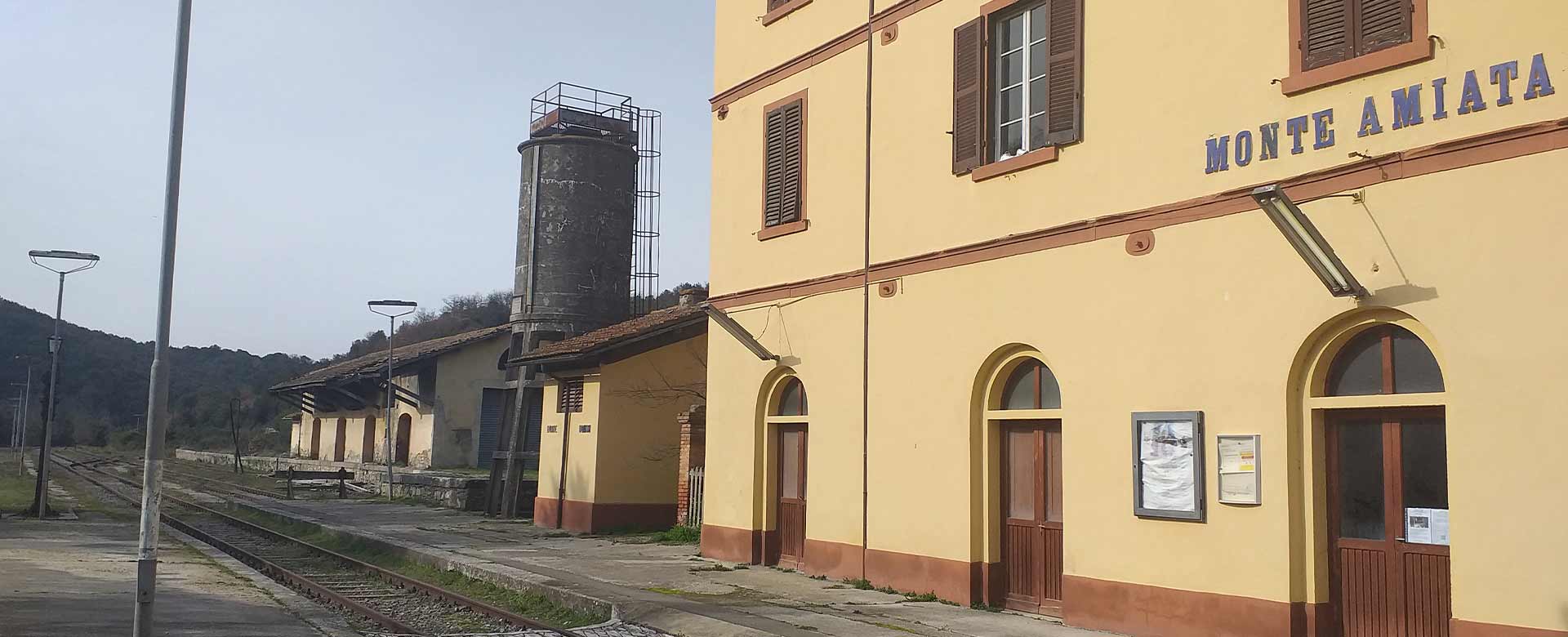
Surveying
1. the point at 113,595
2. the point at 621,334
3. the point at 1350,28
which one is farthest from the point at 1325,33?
the point at 621,334

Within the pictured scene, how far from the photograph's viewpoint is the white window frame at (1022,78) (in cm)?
1175

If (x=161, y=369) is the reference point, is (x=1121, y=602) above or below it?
below

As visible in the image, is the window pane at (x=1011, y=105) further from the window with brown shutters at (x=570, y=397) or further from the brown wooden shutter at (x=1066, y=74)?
the window with brown shutters at (x=570, y=397)

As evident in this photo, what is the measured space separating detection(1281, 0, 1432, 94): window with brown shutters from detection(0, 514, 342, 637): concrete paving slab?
954cm

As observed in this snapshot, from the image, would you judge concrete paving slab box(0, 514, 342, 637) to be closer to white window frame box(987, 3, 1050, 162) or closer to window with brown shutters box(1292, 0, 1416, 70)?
white window frame box(987, 3, 1050, 162)

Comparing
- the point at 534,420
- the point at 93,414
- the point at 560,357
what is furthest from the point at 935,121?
the point at 93,414

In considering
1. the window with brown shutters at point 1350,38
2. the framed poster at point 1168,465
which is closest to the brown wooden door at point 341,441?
the framed poster at point 1168,465

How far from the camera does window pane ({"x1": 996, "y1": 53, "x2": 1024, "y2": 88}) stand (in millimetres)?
11922

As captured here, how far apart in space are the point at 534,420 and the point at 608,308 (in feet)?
10.2

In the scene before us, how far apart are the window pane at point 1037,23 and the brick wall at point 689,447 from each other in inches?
354

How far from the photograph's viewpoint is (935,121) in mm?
12820

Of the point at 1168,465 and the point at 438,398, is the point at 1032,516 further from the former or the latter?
the point at 438,398

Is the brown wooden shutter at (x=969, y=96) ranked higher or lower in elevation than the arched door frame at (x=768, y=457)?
higher

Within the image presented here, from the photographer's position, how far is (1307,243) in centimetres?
853
